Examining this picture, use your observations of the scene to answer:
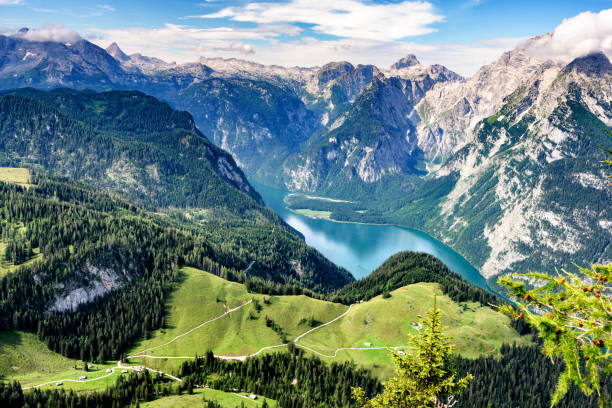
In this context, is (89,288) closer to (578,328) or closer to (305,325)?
(305,325)

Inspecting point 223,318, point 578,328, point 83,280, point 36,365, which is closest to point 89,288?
point 83,280

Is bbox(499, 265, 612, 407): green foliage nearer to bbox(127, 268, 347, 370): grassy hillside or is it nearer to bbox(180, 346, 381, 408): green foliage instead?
bbox(180, 346, 381, 408): green foliage

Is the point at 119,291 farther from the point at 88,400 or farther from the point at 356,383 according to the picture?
the point at 356,383

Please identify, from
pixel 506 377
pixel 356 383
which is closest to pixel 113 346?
pixel 356 383

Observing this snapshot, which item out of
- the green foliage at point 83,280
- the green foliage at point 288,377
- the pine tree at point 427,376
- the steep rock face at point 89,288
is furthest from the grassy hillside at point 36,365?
the pine tree at point 427,376

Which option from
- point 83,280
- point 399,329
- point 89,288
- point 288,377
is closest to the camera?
point 288,377

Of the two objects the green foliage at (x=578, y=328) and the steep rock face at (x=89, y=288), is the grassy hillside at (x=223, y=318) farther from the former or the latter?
the green foliage at (x=578, y=328)
